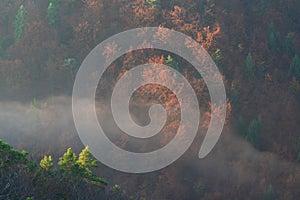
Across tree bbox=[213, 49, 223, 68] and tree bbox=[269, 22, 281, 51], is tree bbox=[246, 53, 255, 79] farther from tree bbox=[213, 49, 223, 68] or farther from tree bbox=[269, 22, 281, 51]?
tree bbox=[269, 22, 281, 51]

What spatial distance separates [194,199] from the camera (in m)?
52.9

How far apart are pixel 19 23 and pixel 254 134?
42284 millimetres

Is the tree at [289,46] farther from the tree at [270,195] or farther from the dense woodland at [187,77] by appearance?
the tree at [270,195]

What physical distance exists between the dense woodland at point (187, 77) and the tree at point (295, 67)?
0.16m

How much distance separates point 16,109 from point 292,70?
41.7m

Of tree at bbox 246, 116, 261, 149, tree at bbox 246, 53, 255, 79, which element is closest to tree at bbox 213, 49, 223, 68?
tree at bbox 246, 53, 255, 79

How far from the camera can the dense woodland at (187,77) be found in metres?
55.4

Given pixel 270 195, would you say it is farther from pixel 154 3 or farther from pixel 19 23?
pixel 19 23

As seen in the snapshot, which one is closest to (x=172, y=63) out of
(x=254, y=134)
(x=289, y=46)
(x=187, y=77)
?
(x=187, y=77)

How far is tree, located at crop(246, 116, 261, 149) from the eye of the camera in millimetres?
58875

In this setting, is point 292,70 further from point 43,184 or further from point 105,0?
point 43,184

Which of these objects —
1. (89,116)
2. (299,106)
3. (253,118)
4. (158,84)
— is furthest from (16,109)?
(299,106)

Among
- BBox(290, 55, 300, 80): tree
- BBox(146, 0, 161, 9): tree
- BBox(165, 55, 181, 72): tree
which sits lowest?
BBox(290, 55, 300, 80): tree

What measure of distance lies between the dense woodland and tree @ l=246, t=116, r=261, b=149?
14 cm
